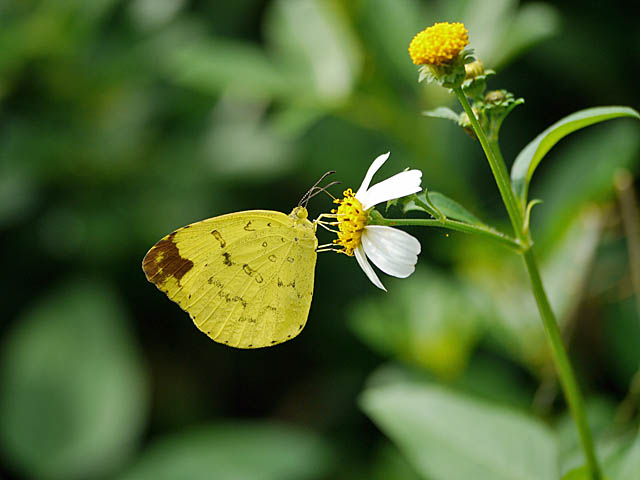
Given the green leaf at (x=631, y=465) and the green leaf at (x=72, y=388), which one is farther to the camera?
the green leaf at (x=72, y=388)

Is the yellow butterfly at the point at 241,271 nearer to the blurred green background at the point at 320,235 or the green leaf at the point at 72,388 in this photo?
the blurred green background at the point at 320,235

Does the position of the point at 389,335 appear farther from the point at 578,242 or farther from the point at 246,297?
the point at 246,297

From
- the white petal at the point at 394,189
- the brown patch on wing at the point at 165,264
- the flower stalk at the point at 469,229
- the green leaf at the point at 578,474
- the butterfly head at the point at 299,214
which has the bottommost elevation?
the green leaf at the point at 578,474

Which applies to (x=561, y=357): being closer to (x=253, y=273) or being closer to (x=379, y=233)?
(x=379, y=233)

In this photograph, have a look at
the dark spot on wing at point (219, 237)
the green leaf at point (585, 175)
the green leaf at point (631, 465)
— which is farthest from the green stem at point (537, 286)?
the green leaf at point (585, 175)

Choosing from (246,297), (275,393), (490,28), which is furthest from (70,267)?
(490,28)

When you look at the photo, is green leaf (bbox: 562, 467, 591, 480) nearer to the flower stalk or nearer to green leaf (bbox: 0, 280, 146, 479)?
the flower stalk
